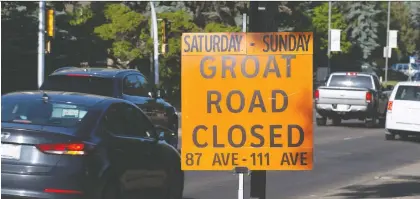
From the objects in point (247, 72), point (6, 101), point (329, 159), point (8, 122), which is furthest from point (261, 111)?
point (329, 159)

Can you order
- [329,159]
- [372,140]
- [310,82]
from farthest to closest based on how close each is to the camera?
[372,140] → [329,159] → [310,82]

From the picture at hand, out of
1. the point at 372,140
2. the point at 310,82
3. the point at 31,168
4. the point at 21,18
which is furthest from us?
the point at 21,18

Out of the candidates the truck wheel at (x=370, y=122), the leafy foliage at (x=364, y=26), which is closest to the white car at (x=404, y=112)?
the truck wheel at (x=370, y=122)

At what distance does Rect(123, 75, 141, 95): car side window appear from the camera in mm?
16141

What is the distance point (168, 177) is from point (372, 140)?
14.7m

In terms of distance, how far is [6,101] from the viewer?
1005 centimetres

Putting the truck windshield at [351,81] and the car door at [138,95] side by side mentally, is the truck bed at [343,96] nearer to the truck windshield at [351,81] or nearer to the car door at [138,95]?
the truck windshield at [351,81]

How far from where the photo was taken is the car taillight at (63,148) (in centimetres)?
885

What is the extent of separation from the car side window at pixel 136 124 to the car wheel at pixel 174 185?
2.14 feet

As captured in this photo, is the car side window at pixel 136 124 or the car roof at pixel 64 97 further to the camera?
the car side window at pixel 136 124

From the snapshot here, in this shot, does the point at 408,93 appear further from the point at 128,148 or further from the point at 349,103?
the point at 128,148

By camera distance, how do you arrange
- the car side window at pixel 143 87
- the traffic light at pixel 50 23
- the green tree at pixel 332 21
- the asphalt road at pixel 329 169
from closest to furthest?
the asphalt road at pixel 329 169, the car side window at pixel 143 87, the traffic light at pixel 50 23, the green tree at pixel 332 21

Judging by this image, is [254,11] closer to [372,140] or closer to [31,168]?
[31,168]

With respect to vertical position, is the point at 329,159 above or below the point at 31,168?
below
